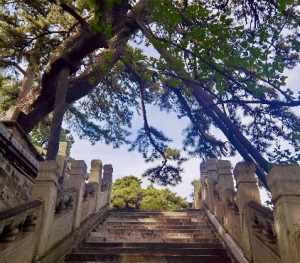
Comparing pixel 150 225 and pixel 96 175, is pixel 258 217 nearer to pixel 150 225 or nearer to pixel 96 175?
pixel 150 225

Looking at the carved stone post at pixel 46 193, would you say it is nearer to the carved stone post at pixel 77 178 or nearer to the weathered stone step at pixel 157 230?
the carved stone post at pixel 77 178

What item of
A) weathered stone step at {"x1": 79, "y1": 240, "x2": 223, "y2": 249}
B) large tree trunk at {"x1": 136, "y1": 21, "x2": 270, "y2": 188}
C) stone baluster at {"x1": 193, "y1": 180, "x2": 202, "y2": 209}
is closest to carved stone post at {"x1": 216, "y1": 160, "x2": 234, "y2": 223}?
weathered stone step at {"x1": 79, "y1": 240, "x2": 223, "y2": 249}

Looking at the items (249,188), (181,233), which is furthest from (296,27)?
(181,233)

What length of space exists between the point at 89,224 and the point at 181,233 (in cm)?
227

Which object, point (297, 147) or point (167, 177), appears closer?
point (297, 147)

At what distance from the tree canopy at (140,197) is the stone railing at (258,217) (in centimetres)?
983

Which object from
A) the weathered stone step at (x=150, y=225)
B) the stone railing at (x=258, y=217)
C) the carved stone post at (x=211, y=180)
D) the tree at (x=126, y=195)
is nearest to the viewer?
the stone railing at (x=258, y=217)

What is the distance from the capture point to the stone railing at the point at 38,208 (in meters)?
4.08

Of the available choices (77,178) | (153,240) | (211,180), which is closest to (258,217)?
(153,240)

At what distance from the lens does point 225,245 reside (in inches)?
245

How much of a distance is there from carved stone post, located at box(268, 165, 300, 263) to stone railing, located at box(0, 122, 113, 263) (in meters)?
3.26

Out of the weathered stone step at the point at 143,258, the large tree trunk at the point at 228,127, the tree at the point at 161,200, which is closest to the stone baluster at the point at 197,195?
the tree at the point at 161,200

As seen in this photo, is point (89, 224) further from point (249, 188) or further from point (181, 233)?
point (249, 188)

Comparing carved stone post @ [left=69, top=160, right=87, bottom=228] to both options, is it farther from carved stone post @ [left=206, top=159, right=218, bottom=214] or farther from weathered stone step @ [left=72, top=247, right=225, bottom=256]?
carved stone post @ [left=206, top=159, right=218, bottom=214]
